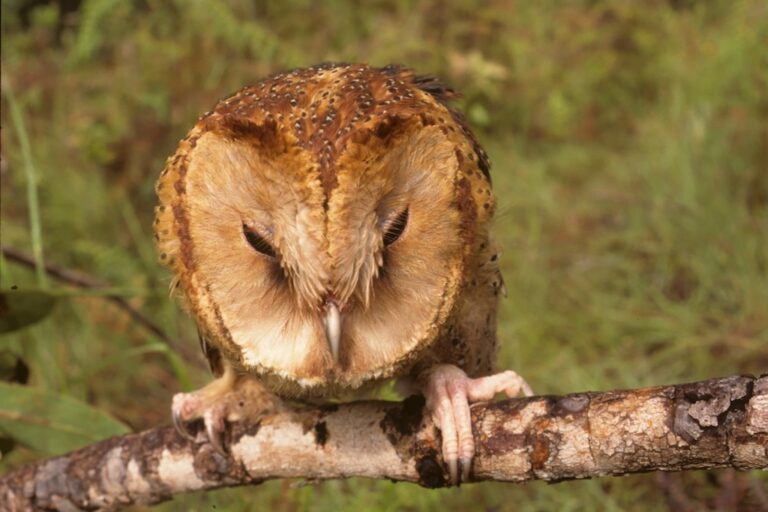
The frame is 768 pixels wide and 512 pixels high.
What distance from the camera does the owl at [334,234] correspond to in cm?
154

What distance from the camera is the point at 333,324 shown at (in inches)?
63.4

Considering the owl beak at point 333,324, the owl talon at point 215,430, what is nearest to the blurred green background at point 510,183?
the owl talon at point 215,430

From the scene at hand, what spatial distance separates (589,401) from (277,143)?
70 centimetres

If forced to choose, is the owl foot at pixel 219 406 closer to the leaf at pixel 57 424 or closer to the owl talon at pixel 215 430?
the owl talon at pixel 215 430

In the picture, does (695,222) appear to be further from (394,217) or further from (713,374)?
(394,217)

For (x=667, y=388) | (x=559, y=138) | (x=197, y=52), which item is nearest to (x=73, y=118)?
(x=197, y=52)

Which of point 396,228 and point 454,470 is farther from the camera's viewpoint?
point 454,470

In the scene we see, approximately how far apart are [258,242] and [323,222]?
192mm

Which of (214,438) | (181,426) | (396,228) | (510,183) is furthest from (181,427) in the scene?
(510,183)

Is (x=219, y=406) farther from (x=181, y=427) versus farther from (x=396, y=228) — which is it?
(x=396, y=228)

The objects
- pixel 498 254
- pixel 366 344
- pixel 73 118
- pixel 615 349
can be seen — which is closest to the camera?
pixel 366 344

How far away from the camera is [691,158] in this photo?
435cm

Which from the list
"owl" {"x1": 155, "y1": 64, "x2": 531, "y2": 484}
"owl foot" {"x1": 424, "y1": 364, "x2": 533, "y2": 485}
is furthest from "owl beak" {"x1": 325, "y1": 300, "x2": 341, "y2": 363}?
"owl foot" {"x1": 424, "y1": 364, "x2": 533, "y2": 485}

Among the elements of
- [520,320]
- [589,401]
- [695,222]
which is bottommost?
[520,320]
